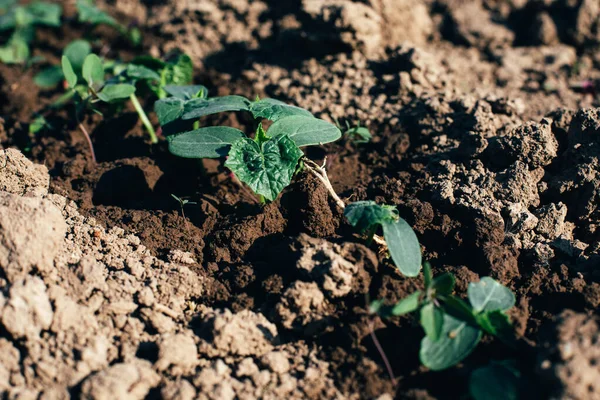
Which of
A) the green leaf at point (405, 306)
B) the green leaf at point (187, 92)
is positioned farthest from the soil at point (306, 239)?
the green leaf at point (187, 92)

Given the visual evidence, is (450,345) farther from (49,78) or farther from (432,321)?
(49,78)

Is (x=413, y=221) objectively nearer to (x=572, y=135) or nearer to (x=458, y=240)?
(x=458, y=240)

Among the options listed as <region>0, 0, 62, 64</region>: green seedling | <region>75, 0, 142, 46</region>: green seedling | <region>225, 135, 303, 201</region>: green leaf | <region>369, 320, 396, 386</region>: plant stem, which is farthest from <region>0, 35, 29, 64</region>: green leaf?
<region>369, 320, 396, 386</region>: plant stem

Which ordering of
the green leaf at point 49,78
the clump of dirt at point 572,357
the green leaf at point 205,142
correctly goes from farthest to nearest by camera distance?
the green leaf at point 49,78 → the green leaf at point 205,142 → the clump of dirt at point 572,357

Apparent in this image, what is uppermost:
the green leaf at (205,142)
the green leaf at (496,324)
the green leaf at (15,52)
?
the green leaf at (205,142)

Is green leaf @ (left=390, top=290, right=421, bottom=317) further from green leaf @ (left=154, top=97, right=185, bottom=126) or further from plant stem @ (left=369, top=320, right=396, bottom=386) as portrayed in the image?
green leaf @ (left=154, top=97, right=185, bottom=126)

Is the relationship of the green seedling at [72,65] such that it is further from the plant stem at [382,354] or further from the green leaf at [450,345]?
the green leaf at [450,345]

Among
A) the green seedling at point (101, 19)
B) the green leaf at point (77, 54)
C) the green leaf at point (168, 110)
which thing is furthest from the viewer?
the green seedling at point (101, 19)

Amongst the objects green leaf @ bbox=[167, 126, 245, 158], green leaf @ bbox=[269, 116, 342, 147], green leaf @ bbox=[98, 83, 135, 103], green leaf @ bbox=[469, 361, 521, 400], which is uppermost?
green leaf @ bbox=[269, 116, 342, 147]
